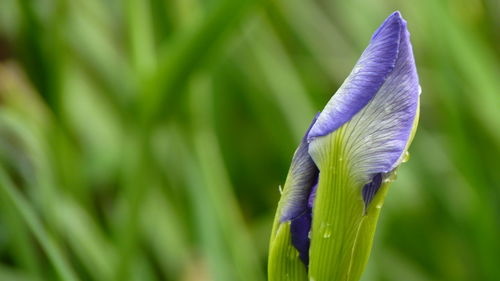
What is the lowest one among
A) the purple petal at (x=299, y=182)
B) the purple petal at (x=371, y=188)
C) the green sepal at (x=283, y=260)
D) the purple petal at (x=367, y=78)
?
the green sepal at (x=283, y=260)

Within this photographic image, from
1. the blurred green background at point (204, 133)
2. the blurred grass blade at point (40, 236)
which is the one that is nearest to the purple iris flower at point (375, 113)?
the blurred grass blade at point (40, 236)

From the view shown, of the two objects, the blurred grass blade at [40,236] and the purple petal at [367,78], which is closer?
the purple petal at [367,78]

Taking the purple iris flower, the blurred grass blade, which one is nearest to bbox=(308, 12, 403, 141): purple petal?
the purple iris flower

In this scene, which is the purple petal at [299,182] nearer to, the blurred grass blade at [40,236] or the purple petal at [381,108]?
the purple petal at [381,108]

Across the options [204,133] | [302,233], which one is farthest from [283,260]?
[204,133]

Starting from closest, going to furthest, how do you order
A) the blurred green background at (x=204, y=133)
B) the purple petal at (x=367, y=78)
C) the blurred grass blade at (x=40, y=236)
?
the purple petal at (x=367, y=78), the blurred grass blade at (x=40, y=236), the blurred green background at (x=204, y=133)

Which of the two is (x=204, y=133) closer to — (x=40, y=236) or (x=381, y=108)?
(x=40, y=236)
